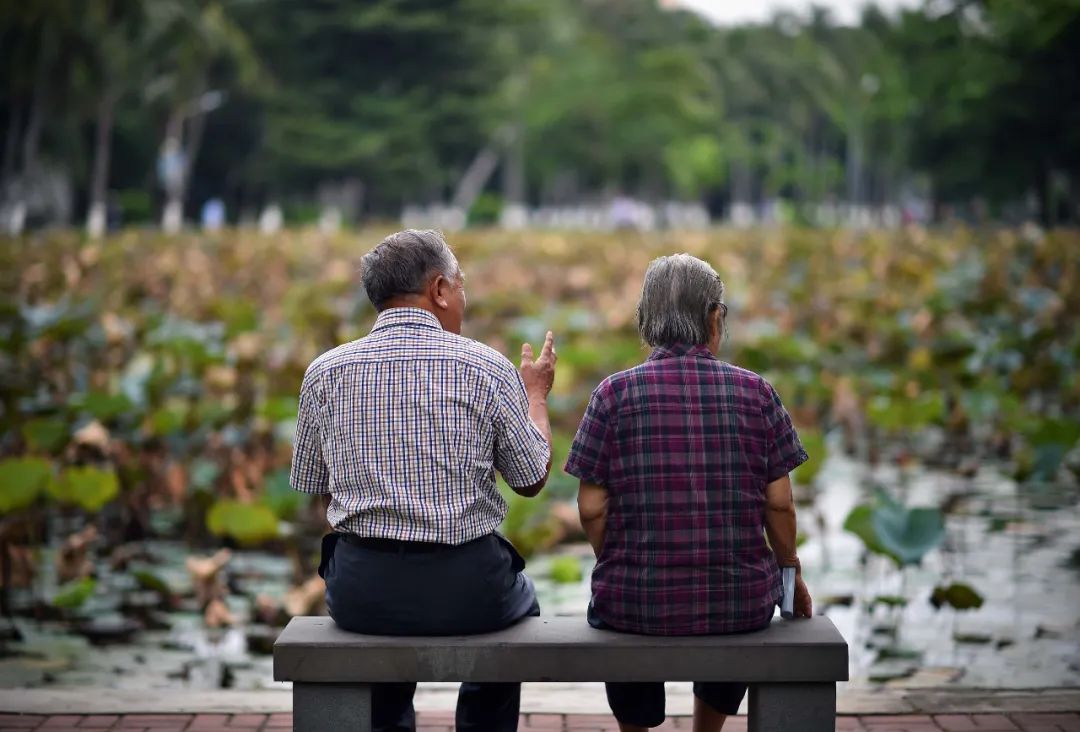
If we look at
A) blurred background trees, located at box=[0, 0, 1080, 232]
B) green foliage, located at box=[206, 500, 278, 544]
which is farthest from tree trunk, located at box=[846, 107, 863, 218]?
green foliage, located at box=[206, 500, 278, 544]

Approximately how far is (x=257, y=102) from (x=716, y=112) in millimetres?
27022

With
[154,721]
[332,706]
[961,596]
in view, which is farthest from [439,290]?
[961,596]

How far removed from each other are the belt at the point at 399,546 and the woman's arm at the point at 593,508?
241 millimetres

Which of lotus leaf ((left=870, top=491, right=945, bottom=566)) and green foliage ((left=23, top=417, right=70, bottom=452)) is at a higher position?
green foliage ((left=23, top=417, right=70, bottom=452))

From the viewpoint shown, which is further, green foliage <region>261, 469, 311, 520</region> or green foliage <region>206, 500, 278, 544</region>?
green foliage <region>261, 469, 311, 520</region>

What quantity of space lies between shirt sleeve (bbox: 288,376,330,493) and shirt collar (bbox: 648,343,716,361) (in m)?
0.62

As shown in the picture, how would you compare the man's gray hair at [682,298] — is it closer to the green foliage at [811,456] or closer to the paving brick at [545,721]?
the paving brick at [545,721]

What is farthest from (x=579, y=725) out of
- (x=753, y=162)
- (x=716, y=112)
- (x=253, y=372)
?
(x=753, y=162)

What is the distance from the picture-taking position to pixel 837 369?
32.2ft

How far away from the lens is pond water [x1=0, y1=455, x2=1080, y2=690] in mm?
4680

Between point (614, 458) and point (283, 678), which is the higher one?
point (614, 458)

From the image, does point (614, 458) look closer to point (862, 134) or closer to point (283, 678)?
point (283, 678)

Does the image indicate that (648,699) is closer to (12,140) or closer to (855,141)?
(12,140)

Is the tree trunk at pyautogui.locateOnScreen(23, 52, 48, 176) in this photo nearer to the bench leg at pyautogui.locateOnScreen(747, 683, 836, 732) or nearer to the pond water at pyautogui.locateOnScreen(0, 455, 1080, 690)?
the pond water at pyautogui.locateOnScreen(0, 455, 1080, 690)
